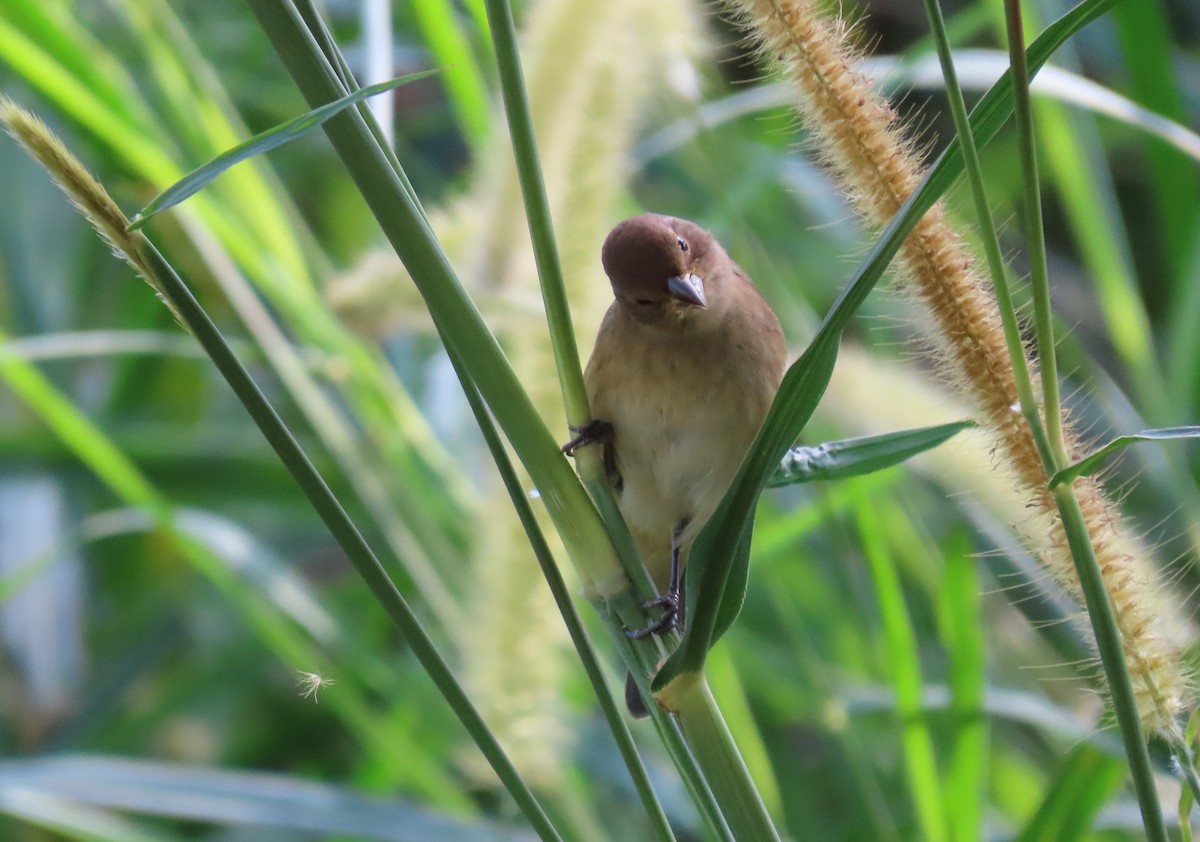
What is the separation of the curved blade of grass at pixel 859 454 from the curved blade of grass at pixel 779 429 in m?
0.06

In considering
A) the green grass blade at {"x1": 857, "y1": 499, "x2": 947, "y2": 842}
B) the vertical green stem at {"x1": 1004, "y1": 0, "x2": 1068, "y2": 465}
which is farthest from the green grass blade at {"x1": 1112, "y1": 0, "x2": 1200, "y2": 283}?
the vertical green stem at {"x1": 1004, "y1": 0, "x2": 1068, "y2": 465}

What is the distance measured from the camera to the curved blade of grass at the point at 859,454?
1.49ft

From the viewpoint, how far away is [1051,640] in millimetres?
739

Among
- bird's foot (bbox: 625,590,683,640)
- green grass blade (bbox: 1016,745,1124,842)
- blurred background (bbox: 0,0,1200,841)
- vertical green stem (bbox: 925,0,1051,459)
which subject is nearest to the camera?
vertical green stem (bbox: 925,0,1051,459)

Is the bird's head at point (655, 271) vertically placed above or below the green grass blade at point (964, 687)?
above

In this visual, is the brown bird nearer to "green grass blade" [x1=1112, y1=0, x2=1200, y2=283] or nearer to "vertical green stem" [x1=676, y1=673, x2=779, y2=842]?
"green grass blade" [x1=1112, y1=0, x2=1200, y2=283]

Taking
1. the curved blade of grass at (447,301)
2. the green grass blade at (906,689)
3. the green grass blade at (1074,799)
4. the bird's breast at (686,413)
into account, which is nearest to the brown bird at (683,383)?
the bird's breast at (686,413)

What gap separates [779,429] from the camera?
0.38m

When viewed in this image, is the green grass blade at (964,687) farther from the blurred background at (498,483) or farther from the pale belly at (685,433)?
the pale belly at (685,433)

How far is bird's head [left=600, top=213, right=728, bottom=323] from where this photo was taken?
798 millimetres

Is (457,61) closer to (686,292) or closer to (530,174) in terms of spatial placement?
(686,292)

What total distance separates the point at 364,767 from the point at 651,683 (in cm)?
83

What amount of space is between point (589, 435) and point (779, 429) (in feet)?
0.40

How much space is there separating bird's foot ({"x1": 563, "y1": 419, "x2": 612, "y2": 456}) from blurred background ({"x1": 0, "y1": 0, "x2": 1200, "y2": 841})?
0.12ft
